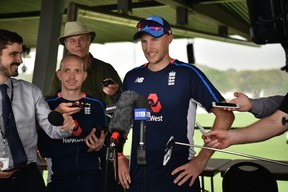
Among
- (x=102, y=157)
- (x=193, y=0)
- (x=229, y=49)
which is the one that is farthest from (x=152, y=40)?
(x=229, y=49)

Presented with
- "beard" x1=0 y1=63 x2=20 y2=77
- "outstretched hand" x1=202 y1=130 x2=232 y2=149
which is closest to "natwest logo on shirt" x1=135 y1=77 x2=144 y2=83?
"outstretched hand" x1=202 y1=130 x2=232 y2=149

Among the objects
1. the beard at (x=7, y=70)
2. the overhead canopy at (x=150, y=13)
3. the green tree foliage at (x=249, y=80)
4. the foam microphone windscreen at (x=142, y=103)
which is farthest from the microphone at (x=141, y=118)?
the green tree foliage at (x=249, y=80)

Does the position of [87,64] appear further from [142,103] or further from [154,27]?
[142,103]

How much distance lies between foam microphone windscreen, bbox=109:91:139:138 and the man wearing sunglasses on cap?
0.43 metres

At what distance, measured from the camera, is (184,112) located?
2330 mm

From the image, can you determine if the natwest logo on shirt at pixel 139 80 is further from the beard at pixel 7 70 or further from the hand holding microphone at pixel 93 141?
the beard at pixel 7 70

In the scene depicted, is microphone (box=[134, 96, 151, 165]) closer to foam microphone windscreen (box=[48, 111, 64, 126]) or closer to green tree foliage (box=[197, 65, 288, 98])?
foam microphone windscreen (box=[48, 111, 64, 126])

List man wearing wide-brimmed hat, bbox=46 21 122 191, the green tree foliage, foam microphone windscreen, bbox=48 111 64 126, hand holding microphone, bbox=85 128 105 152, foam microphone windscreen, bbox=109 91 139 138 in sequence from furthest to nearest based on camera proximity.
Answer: the green tree foliage < man wearing wide-brimmed hat, bbox=46 21 122 191 < hand holding microphone, bbox=85 128 105 152 < foam microphone windscreen, bbox=48 111 64 126 < foam microphone windscreen, bbox=109 91 139 138

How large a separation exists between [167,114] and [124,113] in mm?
517

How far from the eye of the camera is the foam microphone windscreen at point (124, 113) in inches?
71.8

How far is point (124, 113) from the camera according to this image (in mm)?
1852

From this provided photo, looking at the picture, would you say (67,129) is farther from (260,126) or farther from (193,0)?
(193,0)

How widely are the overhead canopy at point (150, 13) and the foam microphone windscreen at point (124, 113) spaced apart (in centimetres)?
508

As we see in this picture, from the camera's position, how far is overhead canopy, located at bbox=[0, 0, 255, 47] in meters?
7.80
